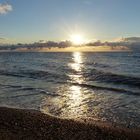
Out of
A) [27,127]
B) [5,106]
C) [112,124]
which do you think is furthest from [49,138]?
[5,106]

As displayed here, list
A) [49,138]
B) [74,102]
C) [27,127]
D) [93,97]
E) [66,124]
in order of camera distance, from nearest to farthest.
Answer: [49,138] < [27,127] < [66,124] < [74,102] < [93,97]

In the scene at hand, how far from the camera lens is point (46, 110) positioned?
58.1 feet

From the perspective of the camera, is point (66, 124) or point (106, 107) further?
point (106, 107)

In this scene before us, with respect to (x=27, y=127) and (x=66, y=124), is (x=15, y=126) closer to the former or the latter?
(x=27, y=127)

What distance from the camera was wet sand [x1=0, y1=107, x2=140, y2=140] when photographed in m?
12.1

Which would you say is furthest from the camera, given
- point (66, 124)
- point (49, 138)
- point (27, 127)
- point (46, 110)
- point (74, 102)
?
point (74, 102)

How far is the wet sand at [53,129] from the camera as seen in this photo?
12.1 metres

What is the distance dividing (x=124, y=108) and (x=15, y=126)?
25.4 ft

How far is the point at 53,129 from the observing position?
13.0 m

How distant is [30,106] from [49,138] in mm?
6820

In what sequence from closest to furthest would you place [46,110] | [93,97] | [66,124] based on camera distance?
1. [66,124]
2. [46,110]
3. [93,97]

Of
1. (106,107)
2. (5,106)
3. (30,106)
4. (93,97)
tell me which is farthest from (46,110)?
(93,97)

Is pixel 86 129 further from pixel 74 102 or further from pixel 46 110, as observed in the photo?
pixel 74 102

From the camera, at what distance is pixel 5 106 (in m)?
18.1
